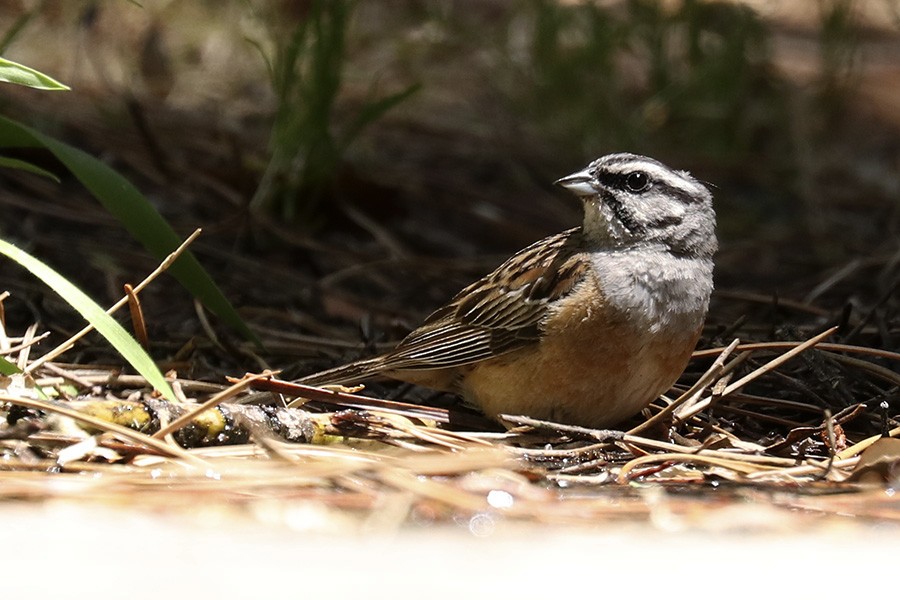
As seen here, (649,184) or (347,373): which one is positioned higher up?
(649,184)

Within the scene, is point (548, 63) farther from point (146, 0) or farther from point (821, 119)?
point (146, 0)

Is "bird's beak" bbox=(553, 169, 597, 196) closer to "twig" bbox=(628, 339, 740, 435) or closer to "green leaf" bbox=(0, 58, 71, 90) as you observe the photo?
"twig" bbox=(628, 339, 740, 435)

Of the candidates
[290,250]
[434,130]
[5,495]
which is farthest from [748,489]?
Answer: [434,130]

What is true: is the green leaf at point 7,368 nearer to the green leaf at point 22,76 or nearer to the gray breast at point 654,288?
the green leaf at point 22,76

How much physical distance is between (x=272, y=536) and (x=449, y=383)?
191 centimetres

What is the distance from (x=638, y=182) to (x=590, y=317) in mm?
638

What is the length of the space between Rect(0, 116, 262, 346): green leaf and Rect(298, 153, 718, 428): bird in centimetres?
44

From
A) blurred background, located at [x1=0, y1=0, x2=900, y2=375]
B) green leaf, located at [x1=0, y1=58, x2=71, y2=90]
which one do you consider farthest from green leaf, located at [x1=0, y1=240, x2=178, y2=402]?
blurred background, located at [x1=0, y1=0, x2=900, y2=375]

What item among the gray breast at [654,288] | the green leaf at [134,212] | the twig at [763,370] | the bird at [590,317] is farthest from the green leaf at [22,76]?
→ the twig at [763,370]

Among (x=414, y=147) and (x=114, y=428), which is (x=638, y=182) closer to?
(x=114, y=428)

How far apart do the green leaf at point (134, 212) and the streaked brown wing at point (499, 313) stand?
0.66 metres

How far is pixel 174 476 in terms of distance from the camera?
3.12 metres

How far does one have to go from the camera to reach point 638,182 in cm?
427

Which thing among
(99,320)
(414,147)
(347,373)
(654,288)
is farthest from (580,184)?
(414,147)
